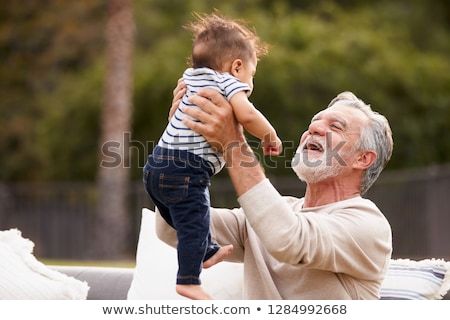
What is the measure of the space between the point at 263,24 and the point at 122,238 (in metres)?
4.89

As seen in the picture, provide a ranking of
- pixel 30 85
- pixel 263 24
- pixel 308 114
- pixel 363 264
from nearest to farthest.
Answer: pixel 363 264
pixel 308 114
pixel 263 24
pixel 30 85

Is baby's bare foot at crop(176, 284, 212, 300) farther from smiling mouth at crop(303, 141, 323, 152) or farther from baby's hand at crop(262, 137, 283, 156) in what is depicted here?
smiling mouth at crop(303, 141, 323, 152)

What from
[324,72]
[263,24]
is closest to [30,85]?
[263,24]

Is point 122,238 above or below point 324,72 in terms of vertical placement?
below

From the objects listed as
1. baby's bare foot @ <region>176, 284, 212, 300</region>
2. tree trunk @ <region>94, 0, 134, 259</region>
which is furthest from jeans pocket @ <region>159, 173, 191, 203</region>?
tree trunk @ <region>94, 0, 134, 259</region>

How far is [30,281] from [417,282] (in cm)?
182

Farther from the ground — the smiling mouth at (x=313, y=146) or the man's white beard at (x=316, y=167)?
the smiling mouth at (x=313, y=146)

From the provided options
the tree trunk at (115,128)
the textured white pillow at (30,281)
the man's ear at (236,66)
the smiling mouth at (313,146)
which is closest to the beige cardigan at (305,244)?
the smiling mouth at (313,146)

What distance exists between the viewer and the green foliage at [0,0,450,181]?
15.0 meters

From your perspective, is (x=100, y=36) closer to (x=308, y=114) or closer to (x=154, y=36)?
(x=154, y=36)

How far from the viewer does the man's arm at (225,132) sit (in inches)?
137

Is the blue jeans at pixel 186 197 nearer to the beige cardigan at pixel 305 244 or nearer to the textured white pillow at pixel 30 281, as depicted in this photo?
the beige cardigan at pixel 305 244

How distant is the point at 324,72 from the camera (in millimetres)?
15133

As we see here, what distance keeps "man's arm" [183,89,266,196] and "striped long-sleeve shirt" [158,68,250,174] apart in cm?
3
